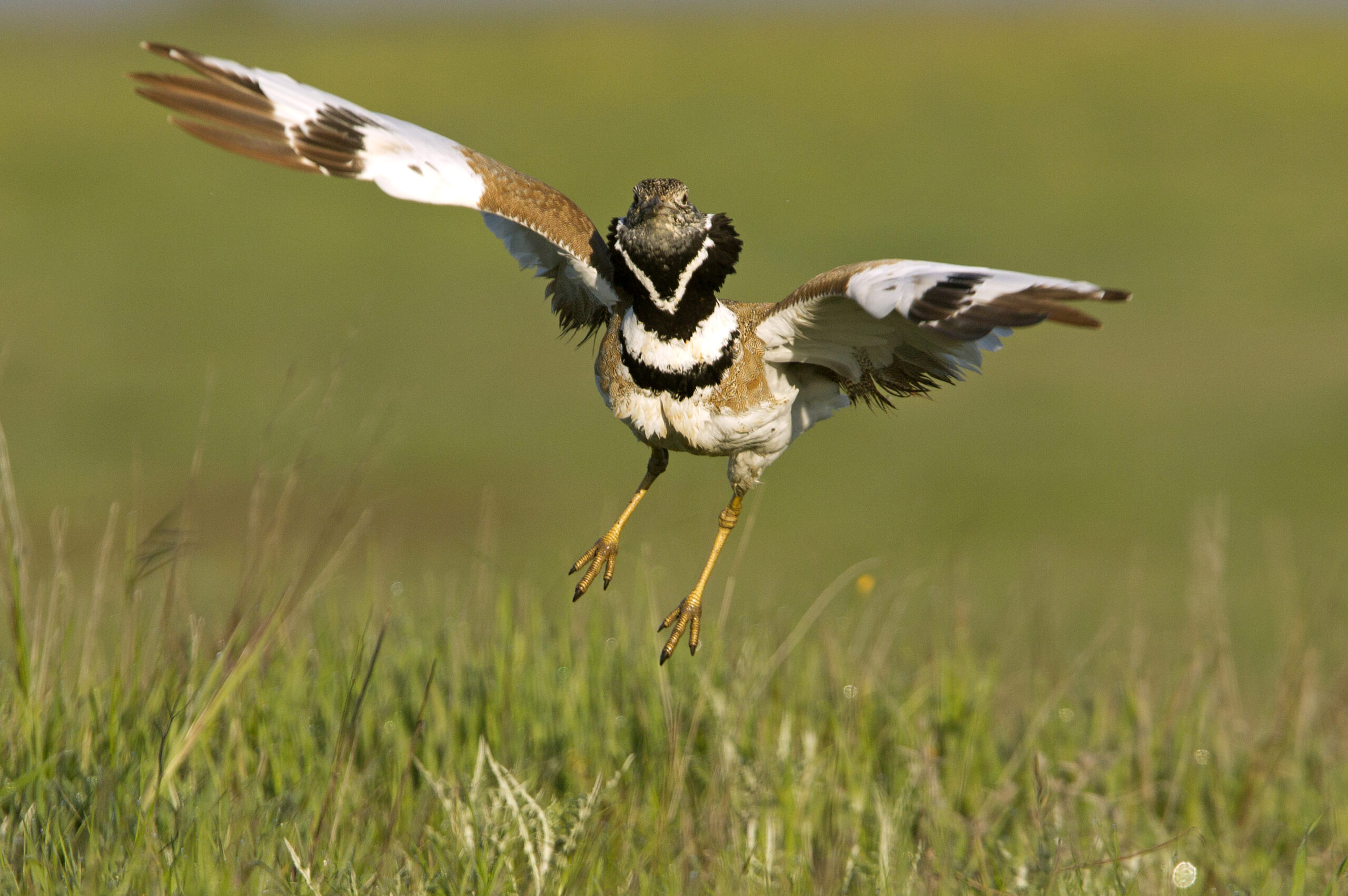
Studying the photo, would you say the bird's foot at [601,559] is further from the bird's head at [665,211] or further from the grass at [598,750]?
the bird's head at [665,211]

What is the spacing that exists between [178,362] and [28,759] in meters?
17.1

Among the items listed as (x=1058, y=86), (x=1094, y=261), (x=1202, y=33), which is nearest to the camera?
(x=1094, y=261)

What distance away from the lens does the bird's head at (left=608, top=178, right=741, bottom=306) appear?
13.3 feet

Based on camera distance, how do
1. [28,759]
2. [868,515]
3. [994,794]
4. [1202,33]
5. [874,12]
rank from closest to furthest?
[28,759]
[994,794]
[868,515]
[1202,33]
[874,12]

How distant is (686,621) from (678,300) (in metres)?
1.10

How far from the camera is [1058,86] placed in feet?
119

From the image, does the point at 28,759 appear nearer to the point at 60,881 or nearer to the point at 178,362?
the point at 60,881

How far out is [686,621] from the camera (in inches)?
177

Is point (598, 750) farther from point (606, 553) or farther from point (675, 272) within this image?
point (675, 272)

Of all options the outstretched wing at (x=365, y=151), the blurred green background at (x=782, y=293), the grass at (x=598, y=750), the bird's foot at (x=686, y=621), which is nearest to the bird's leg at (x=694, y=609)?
the bird's foot at (x=686, y=621)

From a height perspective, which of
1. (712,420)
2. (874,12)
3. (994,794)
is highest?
(874,12)

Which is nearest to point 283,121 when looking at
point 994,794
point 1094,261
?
point 994,794

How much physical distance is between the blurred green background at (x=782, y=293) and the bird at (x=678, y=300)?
742 mm

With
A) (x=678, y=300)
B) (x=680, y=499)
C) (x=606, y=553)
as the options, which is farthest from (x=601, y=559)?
(x=680, y=499)
